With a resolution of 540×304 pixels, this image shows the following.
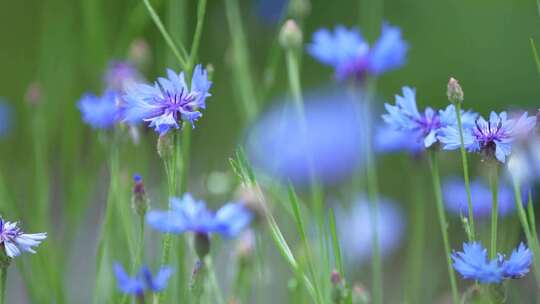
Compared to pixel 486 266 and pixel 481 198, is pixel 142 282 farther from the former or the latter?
pixel 481 198

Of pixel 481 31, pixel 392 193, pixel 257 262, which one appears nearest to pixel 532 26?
pixel 481 31

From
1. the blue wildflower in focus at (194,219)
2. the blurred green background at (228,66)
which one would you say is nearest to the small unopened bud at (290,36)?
the blue wildflower in focus at (194,219)

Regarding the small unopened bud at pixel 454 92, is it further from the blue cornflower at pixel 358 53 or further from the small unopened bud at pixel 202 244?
the blue cornflower at pixel 358 53

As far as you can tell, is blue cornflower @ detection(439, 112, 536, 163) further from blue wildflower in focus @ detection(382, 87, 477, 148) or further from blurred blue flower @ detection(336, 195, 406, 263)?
blurred blue flower @ detection(336, 195, 406, 263)

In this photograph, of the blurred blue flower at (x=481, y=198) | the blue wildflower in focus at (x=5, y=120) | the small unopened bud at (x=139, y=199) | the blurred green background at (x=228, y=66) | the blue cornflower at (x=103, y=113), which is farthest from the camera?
the blurred green background at (x=228, y=66)

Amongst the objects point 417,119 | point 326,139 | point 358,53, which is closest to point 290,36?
point 358,53

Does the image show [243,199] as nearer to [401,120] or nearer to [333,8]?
[401,120]

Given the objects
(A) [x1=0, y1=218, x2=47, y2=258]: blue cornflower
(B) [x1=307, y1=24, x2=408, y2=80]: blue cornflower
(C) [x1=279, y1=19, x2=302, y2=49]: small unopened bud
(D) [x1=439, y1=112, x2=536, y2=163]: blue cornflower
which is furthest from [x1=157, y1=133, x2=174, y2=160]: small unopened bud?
(B) [x1=307, y1=24, x2=408, y2=80]: blue cornflower
